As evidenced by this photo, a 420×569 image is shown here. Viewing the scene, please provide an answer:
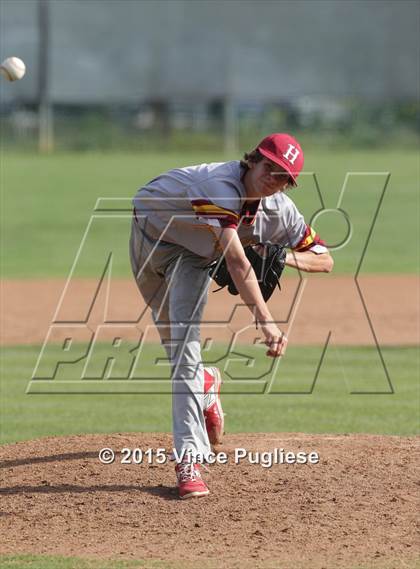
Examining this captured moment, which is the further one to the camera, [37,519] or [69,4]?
[69,4]

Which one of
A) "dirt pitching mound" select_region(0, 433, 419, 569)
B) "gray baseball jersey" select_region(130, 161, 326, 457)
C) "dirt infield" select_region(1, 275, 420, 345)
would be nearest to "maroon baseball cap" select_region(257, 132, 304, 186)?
"gray baseball jersey" select_region(130, 161, 326, 457)

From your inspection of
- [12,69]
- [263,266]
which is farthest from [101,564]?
[12,69]

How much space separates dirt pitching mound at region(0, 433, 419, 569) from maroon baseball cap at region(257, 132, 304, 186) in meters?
1.77

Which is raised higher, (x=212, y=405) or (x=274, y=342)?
(x=274, y=342)

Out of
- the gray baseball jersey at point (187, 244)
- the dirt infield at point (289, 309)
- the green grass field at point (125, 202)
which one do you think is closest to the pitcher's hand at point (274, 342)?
the gray baseball jersey at point (187, 244)

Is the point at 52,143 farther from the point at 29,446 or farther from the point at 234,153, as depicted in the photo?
the point at 29,446

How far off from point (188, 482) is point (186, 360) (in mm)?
661

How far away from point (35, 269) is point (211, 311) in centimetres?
576

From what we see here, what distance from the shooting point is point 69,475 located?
6.11m

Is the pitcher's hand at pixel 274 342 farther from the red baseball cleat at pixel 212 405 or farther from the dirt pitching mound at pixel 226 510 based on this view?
the red baseball cleat at pixel 212 405

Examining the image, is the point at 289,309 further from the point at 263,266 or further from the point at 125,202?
the point at 125,202

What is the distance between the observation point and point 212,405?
251 inches

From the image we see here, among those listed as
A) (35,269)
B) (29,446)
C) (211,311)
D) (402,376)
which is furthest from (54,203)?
(29,446)

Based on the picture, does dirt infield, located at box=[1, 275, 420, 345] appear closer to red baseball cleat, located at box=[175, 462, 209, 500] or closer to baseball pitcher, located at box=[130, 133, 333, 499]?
baseball pitcher, located at box=[130, 133, 333, 499]
